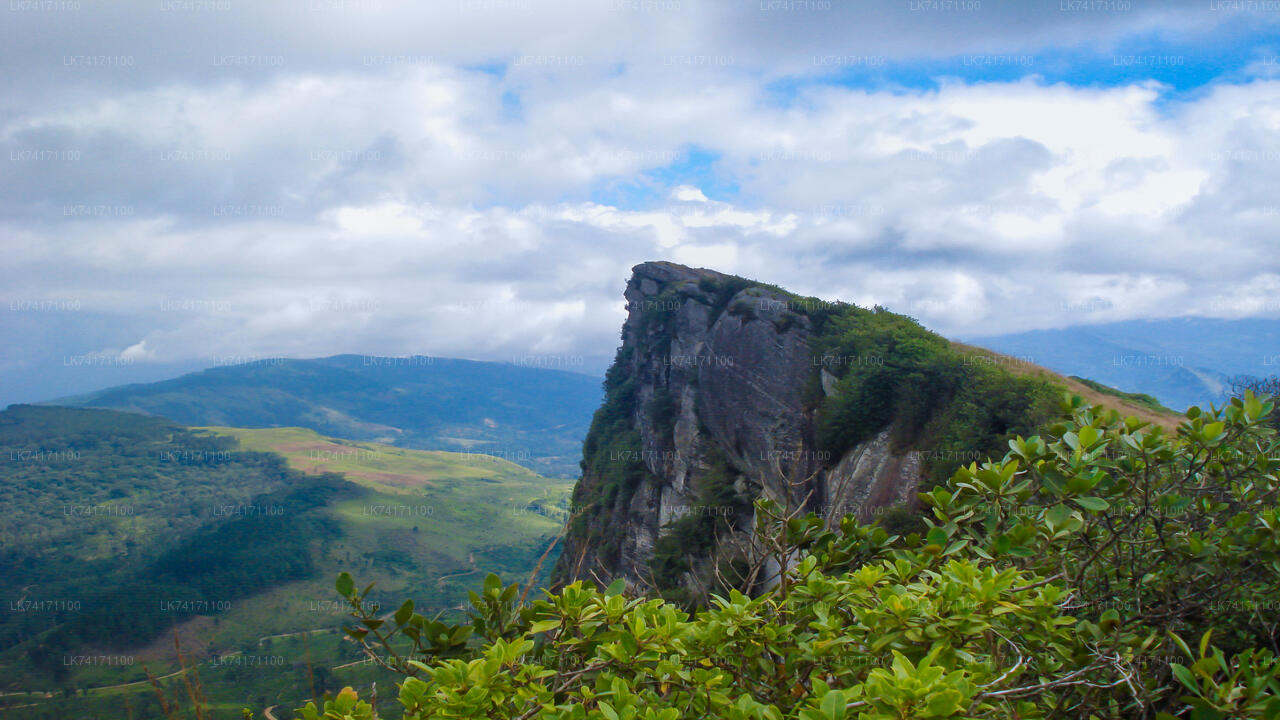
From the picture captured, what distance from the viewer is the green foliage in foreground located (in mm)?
2646

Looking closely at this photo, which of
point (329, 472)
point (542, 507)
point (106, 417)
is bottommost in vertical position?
point (542, 507)

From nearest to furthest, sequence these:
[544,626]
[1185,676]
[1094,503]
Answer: [1185,676]
[544,626]
[1094,503]

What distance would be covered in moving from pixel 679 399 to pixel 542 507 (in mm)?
158758

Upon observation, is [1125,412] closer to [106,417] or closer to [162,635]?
[162,635]

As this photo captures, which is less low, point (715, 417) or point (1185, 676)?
point (1185, 676)

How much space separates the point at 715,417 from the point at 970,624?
120 ft

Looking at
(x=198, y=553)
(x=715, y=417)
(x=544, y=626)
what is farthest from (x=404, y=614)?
(x=198, y=553)

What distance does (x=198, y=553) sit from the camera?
395 ft

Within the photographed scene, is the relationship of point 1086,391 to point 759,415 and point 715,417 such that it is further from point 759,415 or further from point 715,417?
point 715,417

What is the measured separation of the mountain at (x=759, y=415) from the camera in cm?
2031

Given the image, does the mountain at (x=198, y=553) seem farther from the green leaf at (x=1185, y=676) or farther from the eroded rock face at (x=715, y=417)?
the green leaf at (x=1185, y=676)

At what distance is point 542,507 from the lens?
196250 mm

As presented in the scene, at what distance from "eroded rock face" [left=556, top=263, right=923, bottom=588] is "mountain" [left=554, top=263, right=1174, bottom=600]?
110 millimetres

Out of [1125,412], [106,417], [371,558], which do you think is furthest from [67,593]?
[1125,412]
